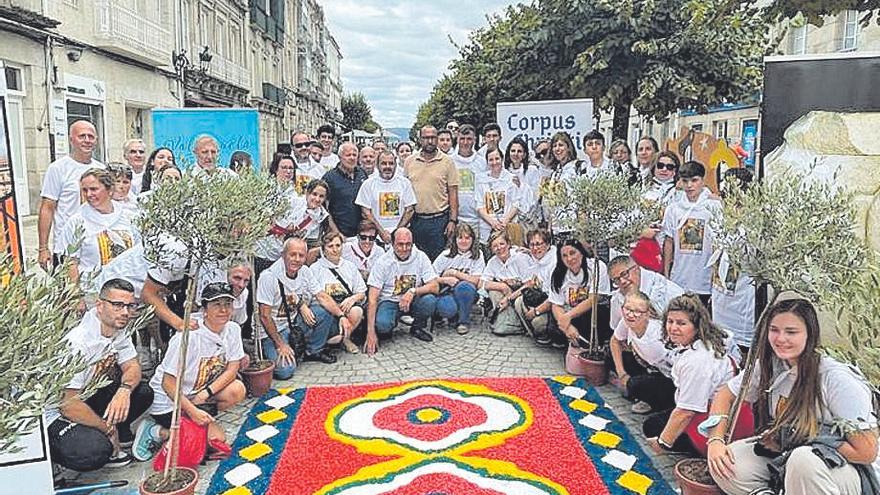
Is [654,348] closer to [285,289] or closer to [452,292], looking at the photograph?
[452,292]

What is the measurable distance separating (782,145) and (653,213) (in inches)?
52.7

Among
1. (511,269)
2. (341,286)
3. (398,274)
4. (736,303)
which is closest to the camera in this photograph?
(736,303)

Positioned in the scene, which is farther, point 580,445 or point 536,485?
point 580,445

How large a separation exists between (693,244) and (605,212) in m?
0.99

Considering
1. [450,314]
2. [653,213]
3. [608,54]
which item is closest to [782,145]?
[653,213]

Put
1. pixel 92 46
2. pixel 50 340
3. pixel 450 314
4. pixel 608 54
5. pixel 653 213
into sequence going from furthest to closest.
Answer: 1. pixel 92 46
2. pixel 608 54
3. pixel 450 314
4. pixel 653 213
5. pixel 50 340

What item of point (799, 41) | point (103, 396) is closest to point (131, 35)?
point (103, 396)

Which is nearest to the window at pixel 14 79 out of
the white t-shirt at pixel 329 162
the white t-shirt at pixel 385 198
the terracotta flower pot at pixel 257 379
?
the white t-shirt at pixel 329 162

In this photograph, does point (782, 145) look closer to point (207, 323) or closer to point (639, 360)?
point (639, 360)

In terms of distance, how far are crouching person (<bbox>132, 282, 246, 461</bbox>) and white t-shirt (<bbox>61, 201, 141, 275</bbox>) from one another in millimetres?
906

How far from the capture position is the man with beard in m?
7.66

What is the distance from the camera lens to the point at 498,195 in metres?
8.43

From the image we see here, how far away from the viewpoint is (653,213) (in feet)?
20.1

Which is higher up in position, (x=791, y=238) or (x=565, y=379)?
(x=791, y=238)
